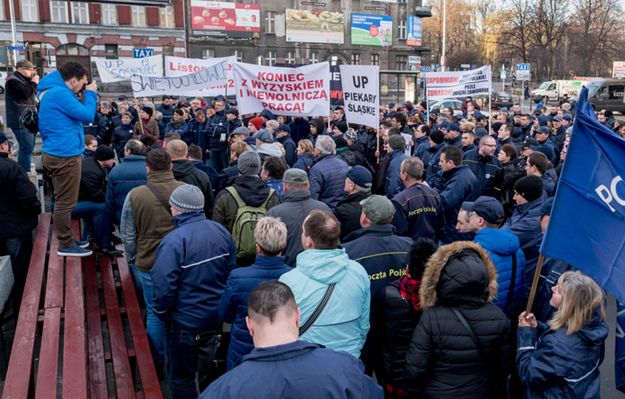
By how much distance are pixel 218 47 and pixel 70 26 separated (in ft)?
36.3

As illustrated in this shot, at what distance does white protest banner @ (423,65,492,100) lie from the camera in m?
13.0

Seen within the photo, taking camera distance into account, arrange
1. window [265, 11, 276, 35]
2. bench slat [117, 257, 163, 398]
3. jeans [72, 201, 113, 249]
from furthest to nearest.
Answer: window [265, 11, 276, 35]
jeans [72, 201, 113, 249]
bench slat [117, 257, 163, 398]

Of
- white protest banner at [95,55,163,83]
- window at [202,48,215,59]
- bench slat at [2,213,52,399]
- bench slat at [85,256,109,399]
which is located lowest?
bench slat at [85,256,109,399]

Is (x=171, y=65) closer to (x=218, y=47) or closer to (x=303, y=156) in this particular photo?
(x=303, y=156)

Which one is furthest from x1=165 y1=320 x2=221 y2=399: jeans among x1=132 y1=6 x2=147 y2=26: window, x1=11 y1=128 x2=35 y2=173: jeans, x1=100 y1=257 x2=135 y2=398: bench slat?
x1=132 y1=6 x2=147 y2=26: window

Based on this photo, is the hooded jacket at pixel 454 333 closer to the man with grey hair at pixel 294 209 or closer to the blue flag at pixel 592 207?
the blue flag at pixel 592 207

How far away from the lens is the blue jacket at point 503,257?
4.14 meters

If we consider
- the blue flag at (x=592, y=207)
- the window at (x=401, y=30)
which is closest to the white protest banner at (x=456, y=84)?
the blue flag at (x=592, y=207)

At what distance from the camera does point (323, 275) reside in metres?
3.41

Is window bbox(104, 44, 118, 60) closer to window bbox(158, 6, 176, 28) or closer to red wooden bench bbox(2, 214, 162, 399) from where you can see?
window bbox(158, 6, 176, 28)

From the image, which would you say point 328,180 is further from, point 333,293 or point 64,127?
point 333,293

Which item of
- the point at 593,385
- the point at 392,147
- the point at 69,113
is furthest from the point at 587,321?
the point at 392,147

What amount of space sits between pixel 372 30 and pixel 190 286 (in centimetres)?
5190

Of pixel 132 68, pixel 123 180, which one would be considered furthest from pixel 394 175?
pixel 132 68
